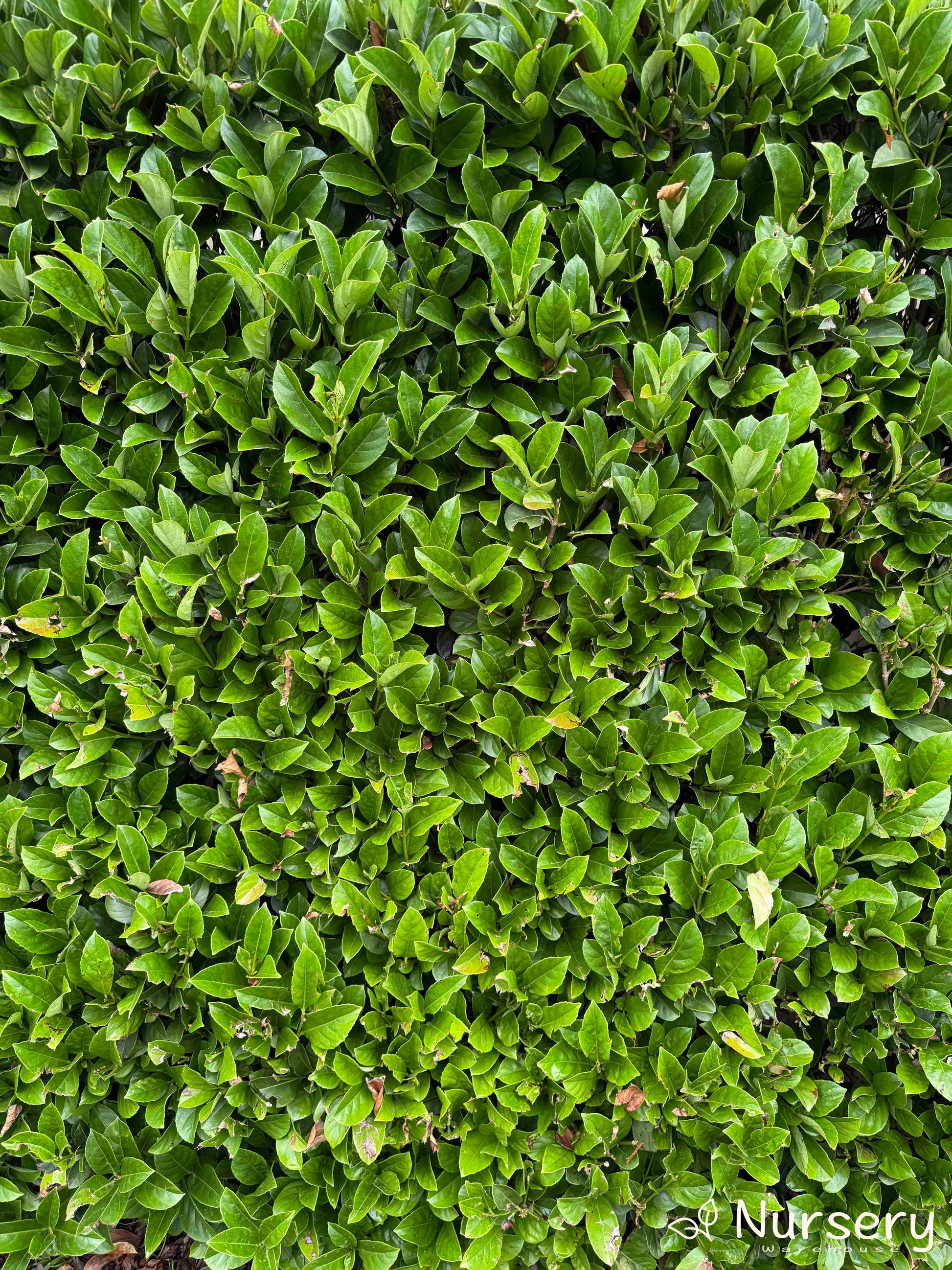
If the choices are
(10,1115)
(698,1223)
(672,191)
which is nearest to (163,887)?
(10,1115)

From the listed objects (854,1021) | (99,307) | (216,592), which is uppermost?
(99,307)

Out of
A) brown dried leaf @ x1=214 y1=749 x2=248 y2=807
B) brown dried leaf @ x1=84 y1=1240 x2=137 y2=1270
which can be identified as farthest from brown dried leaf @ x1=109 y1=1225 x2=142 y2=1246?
brown dried leaf @ x1=214 y1=749 x2=248 y2=807

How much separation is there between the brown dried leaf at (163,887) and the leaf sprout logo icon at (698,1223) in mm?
1625

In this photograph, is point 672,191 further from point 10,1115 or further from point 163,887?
point 10,1115

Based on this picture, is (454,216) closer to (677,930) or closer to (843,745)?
(843,745)

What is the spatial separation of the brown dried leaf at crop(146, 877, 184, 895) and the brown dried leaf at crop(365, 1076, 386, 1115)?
713mm

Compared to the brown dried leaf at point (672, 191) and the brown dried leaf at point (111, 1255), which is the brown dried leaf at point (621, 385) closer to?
the brown dried leaf at point (672, 191)

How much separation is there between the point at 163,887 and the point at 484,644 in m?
1.07

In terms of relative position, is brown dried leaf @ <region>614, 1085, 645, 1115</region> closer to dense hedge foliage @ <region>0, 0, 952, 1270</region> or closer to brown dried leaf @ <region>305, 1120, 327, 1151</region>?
dense hedge foliage @ <region>0, 0, 952, 1270</region>

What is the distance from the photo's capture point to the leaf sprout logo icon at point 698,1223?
7.13ft

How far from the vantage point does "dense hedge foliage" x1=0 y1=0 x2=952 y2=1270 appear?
2107 mm

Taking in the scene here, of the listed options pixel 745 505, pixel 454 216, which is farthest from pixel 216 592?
pixel 745 505

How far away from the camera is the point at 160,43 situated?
7.49 feet

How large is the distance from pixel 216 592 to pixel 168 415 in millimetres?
530
